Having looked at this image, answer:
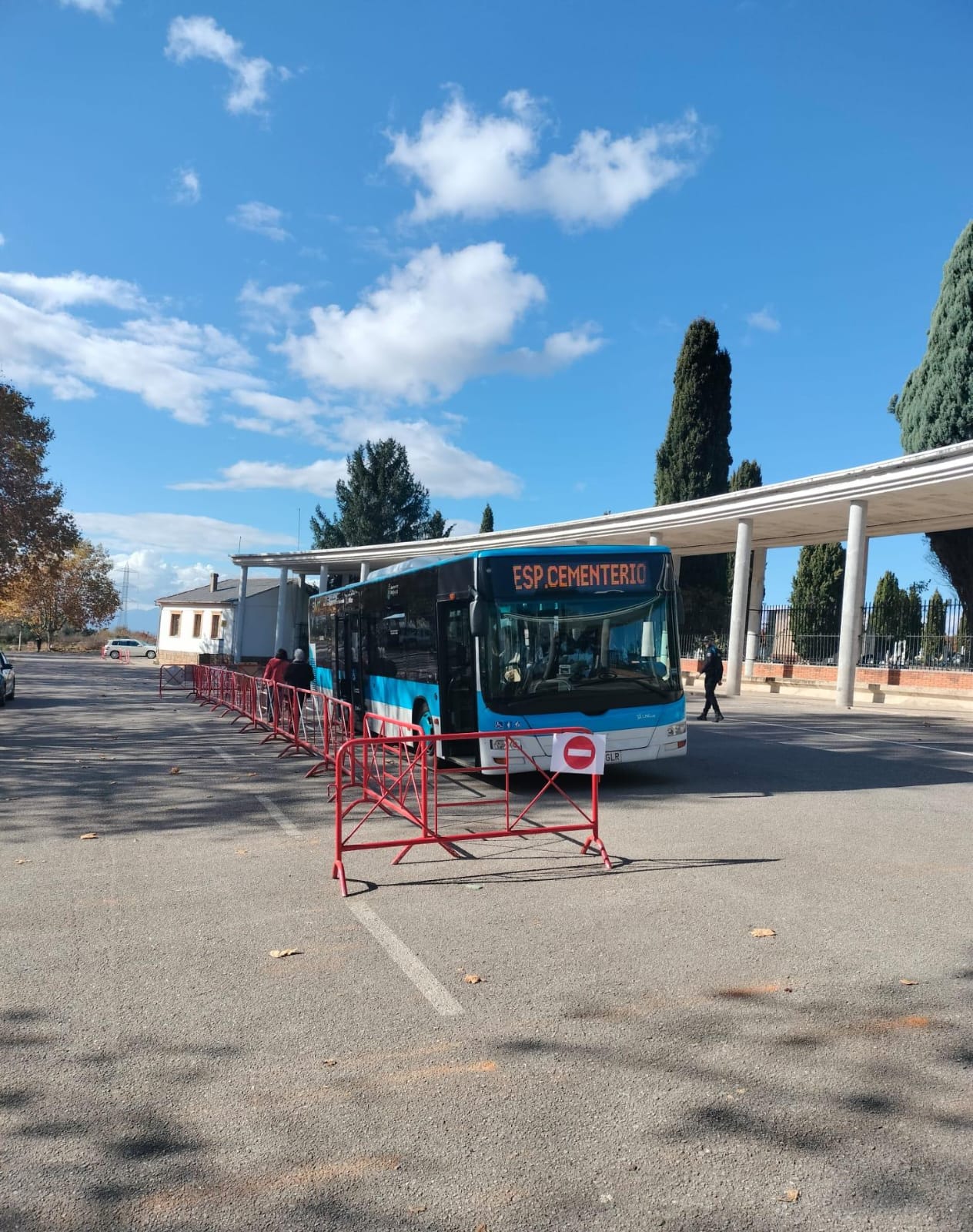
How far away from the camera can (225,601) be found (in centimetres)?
6209

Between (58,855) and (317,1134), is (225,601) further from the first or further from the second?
(317,1134)

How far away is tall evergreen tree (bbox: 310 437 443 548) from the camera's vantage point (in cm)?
7731

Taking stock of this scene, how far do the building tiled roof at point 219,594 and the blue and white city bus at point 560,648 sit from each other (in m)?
51.5

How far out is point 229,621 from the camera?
63.0 metres

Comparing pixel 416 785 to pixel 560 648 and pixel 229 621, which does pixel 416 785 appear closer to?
pixel 560 648

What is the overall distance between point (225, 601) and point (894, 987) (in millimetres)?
60319

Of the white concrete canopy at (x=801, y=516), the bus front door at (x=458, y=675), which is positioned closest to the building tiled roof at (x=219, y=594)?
the white concrete canopy at (x=801, y=516)

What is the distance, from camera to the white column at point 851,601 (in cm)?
2589

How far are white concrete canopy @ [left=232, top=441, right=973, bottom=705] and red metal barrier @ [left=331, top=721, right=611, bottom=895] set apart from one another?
7.87 m

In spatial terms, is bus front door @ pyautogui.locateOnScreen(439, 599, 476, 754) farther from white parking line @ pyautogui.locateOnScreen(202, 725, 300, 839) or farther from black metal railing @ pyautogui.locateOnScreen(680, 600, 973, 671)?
black metal railing @ pyautogui.locateOnScreen(680, 600, 973, 671)

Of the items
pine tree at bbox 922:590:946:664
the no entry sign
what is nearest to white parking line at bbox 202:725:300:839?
the no entry sign

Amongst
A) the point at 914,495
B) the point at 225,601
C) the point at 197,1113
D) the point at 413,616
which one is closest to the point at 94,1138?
the point at 197,1113

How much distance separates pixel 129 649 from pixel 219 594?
10.9 meters

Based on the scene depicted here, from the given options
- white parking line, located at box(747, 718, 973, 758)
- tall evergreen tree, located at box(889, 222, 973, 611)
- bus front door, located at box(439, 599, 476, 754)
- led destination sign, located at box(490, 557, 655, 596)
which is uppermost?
tall evergreen tree, located at box(889, 222, 973, 611)
